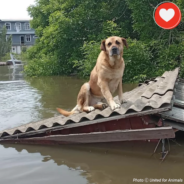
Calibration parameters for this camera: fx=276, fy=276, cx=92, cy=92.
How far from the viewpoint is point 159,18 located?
12.9 m

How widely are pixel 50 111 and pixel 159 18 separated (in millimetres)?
7802

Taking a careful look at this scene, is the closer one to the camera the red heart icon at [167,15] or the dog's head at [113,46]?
the dog's head at [113,46]

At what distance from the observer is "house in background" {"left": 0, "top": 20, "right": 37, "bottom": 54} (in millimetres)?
56156

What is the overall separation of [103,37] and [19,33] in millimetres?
44583

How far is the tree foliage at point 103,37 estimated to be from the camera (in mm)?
12766

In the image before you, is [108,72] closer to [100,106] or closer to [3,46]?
[100,106]

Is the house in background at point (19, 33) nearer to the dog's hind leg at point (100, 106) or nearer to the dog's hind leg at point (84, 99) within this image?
the dog's hind leg at point (84, 99)

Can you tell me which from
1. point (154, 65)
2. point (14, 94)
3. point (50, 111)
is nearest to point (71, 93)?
point (14, 94)

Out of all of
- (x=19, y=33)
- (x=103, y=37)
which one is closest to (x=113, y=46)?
(x=103, y=37)

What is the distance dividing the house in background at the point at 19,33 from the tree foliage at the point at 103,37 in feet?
123

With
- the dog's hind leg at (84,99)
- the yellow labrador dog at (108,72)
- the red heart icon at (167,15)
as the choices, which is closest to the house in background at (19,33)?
the red heart icon at (167,15)

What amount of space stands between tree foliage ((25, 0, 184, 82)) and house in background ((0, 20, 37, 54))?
3737 centimetres

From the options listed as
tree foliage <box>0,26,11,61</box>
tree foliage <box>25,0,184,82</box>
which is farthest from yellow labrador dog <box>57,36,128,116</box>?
tree foliage <box>0,26,11,61</box>

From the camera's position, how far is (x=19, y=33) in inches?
2202
